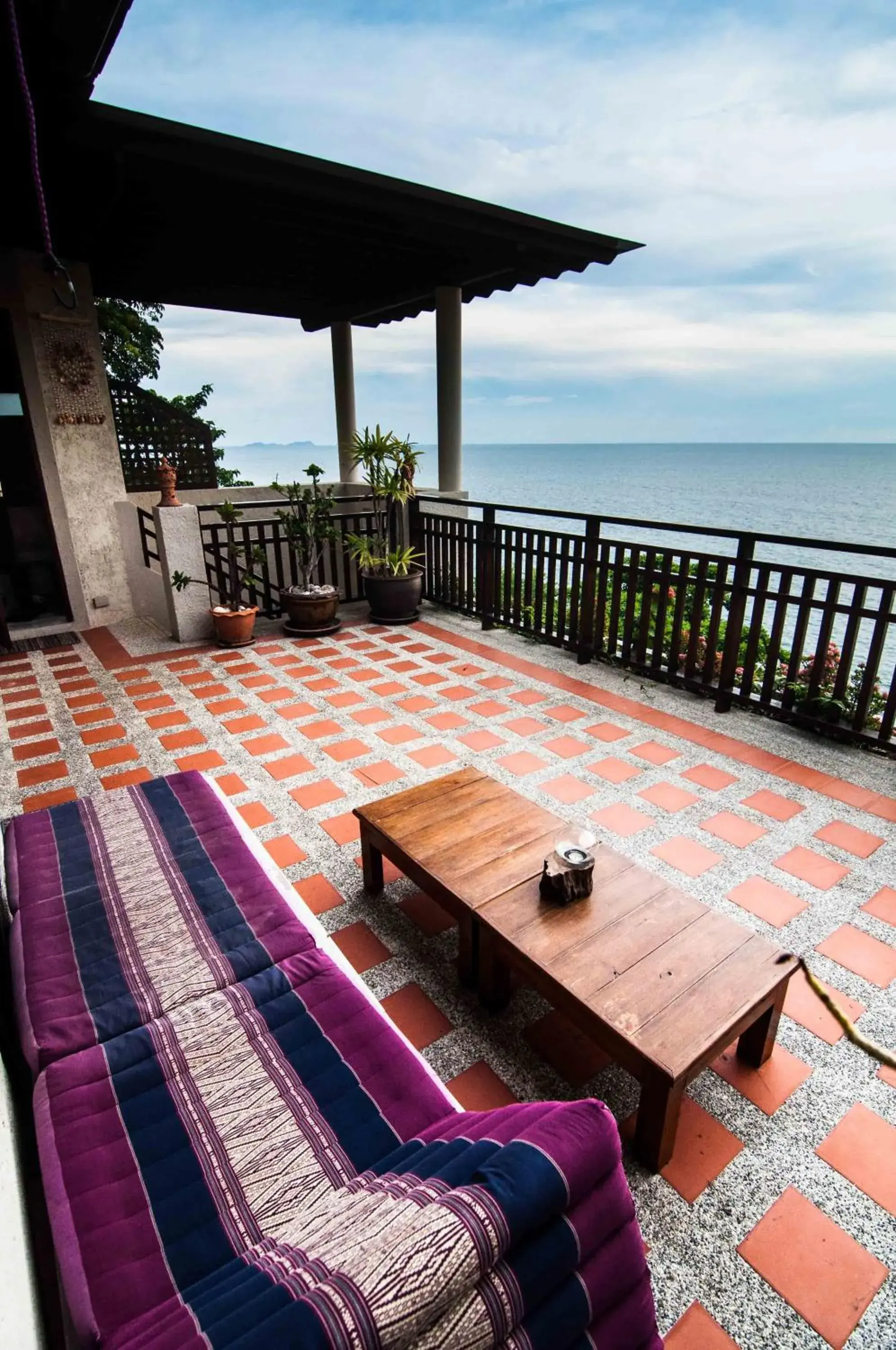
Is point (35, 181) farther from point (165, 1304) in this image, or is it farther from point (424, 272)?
point (424, 272)

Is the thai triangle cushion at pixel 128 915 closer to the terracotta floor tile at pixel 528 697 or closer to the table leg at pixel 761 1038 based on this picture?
the table leg at pixel 761 1038

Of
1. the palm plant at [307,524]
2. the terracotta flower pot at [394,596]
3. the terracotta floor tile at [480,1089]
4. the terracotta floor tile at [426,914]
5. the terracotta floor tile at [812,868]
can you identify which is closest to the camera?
the terracotta floor tile at [480,1089]

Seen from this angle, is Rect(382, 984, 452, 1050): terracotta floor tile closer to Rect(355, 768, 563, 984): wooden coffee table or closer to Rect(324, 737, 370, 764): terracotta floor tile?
Rect(355, 768, 563, 984): wooden coffee table

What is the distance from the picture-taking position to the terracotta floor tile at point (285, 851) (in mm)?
2369

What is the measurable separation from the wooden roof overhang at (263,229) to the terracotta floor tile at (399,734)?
3.28 metres

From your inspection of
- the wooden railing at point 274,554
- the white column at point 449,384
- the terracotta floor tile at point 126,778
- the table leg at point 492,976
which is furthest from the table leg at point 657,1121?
the white column at point 449,384

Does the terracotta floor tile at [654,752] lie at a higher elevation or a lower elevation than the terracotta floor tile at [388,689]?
lower

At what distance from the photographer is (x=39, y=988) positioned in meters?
1.33

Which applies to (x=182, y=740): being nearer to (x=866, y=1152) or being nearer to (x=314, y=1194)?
(x=314, y=1194)

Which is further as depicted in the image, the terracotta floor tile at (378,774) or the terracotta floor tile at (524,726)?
the terracotta floor tile at (524,726)

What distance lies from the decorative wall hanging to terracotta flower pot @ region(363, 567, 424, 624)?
106 inches

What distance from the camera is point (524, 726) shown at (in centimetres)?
354

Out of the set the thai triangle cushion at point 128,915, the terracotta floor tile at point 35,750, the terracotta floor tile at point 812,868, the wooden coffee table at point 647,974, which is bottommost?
the terracotta floor tile at point 812,868

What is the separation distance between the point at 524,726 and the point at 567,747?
32cm
